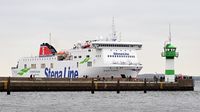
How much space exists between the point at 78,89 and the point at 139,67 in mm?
18553

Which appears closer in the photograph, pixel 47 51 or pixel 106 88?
pixel 106 88

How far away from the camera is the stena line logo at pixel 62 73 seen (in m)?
92.0

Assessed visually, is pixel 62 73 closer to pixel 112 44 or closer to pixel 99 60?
pixel 99 60

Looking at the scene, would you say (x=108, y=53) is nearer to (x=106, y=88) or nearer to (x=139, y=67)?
(x=139, y=67)

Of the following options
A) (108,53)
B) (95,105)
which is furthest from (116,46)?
(95,105)

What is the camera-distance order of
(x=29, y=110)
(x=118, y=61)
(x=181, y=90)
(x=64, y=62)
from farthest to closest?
(x=64, y=62)
(x=118, y=61)
(x=181, y=90)
(x=29, y=110)

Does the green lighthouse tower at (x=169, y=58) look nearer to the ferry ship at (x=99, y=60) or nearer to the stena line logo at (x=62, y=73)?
the ferry ship at (x=99, y=60)

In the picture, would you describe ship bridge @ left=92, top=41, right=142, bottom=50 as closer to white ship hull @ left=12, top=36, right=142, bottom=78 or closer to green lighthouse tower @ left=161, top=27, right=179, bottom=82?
white ship hull @ left=12, top=36, right=142, bottom=78

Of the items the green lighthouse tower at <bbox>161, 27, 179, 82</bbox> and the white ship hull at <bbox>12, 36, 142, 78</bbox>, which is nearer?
the green lighthouse tower at <bbox>161, 27, 179, 82</bbox>

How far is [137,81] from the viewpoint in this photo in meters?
76.6

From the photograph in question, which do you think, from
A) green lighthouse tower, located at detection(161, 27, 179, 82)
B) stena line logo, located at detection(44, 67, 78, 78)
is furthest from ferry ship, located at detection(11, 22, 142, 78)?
green lighthouse tower, located at detection(161, 27, 179, 82)

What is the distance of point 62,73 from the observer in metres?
95.0

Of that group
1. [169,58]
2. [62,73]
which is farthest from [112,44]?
[169,58]

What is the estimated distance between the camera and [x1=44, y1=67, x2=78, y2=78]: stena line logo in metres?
92.0
